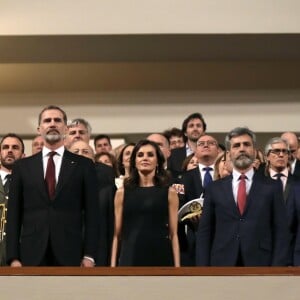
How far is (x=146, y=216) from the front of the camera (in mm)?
5324

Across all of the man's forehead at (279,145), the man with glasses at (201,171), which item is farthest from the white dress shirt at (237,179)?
the man's forehead at (279,145)

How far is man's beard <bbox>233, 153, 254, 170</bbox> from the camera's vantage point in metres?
5.31

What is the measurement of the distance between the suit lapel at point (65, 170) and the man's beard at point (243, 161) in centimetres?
88

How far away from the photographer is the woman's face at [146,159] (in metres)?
5.39

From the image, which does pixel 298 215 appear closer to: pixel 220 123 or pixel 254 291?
pixel 254 291

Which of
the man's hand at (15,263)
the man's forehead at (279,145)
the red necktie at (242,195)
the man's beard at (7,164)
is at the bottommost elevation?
the man's hand at (15,263)

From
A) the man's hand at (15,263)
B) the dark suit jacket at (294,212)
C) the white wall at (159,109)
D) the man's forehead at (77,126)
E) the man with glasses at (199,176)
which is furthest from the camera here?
the white wall at (159,109)

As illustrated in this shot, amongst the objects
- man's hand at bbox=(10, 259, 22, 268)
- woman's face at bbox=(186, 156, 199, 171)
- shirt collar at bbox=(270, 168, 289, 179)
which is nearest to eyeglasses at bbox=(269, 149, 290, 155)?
shirt collar at bbox=(270, 168, 289, 179)

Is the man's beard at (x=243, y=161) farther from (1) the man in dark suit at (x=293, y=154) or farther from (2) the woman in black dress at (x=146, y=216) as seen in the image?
(1) the man in dark suit at (x=293, y=154)

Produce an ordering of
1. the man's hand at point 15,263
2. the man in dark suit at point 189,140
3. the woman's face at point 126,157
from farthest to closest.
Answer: the man in dark suit at point 189,140 → the woman's face at point 126,157 → the man's hand at point 15,263

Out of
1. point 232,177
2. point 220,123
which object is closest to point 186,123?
point 232,177

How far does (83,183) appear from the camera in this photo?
16.8 feet

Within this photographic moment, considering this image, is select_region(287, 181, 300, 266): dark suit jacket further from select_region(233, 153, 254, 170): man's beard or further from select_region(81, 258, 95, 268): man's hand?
select_region(81, 258, 95, 268): man's hand

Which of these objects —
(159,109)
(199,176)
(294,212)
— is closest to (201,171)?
(199,176)
